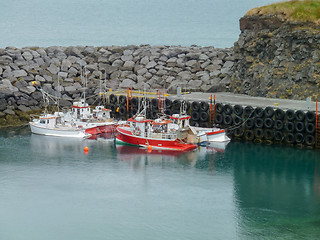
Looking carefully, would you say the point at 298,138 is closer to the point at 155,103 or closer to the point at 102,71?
the point at 155,103

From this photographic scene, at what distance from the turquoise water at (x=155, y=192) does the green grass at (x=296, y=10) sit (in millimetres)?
12937

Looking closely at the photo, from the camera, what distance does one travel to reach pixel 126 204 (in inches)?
1433

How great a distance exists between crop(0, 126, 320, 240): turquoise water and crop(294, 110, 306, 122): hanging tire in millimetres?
2335

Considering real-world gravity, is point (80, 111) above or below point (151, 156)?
above

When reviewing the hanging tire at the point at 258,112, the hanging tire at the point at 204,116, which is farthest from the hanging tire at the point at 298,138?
the hanging tire at the point at 204,116

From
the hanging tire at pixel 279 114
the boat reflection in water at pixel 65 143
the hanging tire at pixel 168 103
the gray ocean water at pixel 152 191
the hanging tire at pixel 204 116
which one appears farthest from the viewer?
the hanging tire at pixel 168 103

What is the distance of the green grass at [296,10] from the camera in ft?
180

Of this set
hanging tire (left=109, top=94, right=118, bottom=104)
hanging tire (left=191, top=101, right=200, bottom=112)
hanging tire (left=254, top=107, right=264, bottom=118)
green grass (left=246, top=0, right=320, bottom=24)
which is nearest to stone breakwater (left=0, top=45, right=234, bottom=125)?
hanging tire (left=109, top=94, right=118, bottom=104)

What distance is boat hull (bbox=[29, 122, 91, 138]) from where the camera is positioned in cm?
5319

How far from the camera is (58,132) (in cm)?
5359

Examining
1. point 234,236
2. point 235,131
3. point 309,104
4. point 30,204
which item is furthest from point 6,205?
point 309,104

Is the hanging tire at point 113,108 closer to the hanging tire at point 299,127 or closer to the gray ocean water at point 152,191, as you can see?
the gray ocean water at point 152,191

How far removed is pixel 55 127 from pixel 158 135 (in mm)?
10260

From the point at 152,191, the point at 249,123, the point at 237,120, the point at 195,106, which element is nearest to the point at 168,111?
the point at 195,106
